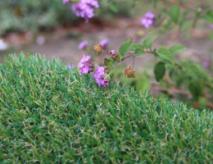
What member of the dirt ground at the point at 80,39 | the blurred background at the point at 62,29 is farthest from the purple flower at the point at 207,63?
the blurred background at the point at 62,29

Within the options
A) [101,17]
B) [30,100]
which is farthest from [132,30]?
[30,100]

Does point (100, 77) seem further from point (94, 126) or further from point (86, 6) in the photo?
point (86, 6)

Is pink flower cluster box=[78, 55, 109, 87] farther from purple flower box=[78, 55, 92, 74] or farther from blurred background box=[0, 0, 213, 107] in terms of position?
blurred background box=[0, 0, 213, 107]

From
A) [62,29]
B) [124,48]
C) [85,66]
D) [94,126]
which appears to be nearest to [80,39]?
[62,29]

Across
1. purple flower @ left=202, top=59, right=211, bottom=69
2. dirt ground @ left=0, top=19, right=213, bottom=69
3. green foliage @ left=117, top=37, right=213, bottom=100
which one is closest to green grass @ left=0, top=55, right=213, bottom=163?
green foliage @ left=117, top=37, right=213, bottom=100

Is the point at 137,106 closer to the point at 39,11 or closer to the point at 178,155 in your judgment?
the point at 178,155

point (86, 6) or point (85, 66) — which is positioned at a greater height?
point (86, 6)

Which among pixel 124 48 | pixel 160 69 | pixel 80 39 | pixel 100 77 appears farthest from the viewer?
pixel 80 39
